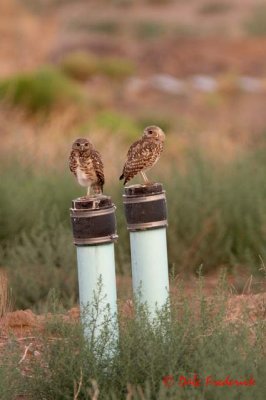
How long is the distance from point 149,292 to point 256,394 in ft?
4.72

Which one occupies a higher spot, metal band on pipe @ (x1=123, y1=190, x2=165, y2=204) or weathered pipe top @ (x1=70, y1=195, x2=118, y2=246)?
metal band on pipe @ (x1=123, y1=190, x2=165, y2=204)

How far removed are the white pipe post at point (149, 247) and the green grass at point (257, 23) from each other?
1759 inches

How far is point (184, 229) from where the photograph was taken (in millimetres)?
11766

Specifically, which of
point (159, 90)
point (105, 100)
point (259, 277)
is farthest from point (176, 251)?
point (159, 90)

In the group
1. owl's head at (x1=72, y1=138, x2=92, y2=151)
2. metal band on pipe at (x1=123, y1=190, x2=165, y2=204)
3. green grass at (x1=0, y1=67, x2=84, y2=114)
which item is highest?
green grass at (x1=0, y1=67, x2=84, y2=114)

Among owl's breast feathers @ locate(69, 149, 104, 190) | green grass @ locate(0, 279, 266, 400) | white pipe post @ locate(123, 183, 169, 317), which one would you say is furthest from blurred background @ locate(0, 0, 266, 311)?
green grass @ locate(0, 279, 266, 400)

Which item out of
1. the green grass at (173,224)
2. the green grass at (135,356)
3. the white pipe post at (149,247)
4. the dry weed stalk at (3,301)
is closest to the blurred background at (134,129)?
the green grass at (173,224)

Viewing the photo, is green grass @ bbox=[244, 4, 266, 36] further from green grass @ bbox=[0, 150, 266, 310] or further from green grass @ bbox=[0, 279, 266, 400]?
green grass @ bbox=[0, 279, 266, 400]

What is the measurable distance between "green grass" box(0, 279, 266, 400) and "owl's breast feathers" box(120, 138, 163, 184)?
5.00 feet

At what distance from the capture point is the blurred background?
10.9 meters

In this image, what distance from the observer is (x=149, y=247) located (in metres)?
6.83

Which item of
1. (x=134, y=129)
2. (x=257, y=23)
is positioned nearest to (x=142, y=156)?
(x=134, y=129)

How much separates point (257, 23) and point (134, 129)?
30.3 m

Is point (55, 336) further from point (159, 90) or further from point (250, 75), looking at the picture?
point (250, 75)
